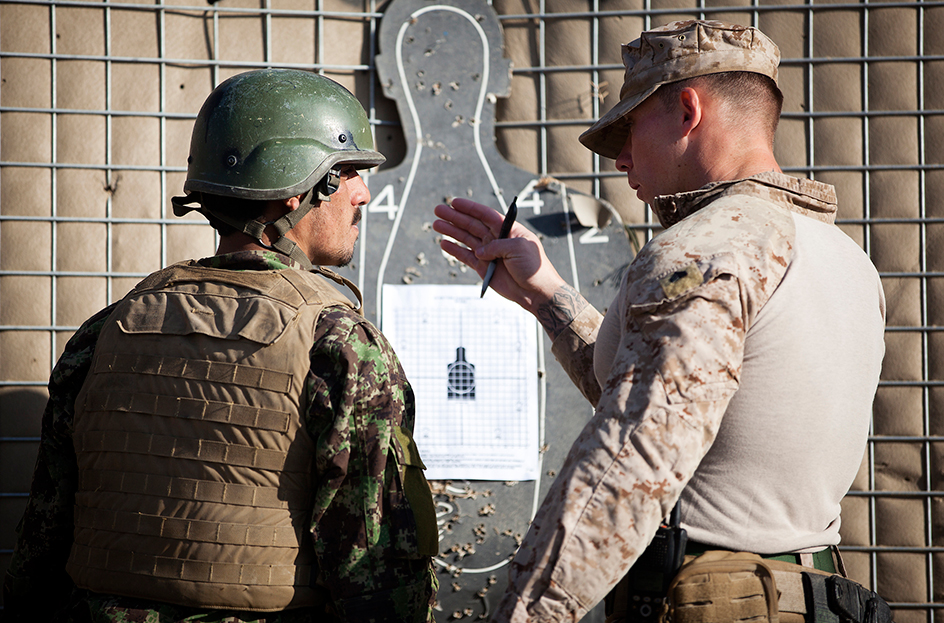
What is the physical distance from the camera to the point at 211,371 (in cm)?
123

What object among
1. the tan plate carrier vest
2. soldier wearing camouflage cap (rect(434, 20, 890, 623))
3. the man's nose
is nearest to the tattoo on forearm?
soldier wearing camouflage cap (rect(434, 20, 890, 623))

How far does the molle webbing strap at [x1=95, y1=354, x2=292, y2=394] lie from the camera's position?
122 centimetres

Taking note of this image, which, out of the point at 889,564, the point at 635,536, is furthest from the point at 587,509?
the point at 889,564

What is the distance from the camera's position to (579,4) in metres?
2.58

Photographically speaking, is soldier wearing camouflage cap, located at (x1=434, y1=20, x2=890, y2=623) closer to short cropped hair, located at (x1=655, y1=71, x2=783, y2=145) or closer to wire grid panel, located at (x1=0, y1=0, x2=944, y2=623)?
short cropped hair, located at (x1=655, y1=71, x2=783, y2=145)

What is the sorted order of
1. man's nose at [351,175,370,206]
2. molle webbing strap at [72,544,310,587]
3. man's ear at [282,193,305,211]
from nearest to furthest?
molle webbing strap at [72,544,310,587] → man's ear at [282,193,305,211] → man's nose at [351,175,370,206]

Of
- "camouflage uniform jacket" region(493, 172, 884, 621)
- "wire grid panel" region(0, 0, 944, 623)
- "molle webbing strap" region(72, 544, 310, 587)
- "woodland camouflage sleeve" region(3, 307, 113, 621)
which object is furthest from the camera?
"wire grid panel" region(0, 0, 944, 623)

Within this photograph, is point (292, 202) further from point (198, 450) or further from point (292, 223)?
point (198, 450)

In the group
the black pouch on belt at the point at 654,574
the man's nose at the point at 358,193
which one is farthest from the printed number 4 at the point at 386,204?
the black pouch on belt at the point at 654,574

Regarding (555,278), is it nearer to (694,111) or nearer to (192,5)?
(694,111)

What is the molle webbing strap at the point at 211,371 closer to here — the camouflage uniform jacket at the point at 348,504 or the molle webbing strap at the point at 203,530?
the camouflage uniform jacket at the point at 348,504

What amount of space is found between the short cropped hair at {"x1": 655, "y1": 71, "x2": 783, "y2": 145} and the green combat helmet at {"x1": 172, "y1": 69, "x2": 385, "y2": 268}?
26.8 inches

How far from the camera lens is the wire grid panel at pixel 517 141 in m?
2.42

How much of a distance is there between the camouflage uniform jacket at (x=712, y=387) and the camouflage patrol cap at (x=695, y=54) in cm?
22
